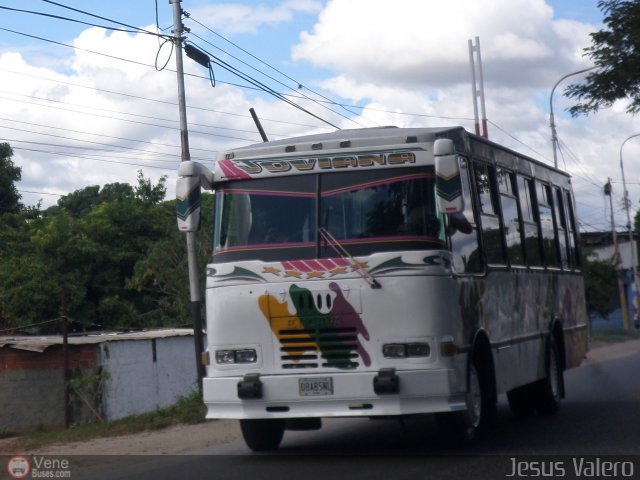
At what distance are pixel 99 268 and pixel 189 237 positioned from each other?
17.4 meters

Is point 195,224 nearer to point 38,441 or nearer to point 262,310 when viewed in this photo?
point 262,310

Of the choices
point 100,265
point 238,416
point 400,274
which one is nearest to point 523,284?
point 400,274

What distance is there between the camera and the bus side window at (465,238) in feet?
32.6

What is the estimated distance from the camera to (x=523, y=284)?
12.7 meters

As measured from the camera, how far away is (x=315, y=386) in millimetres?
9578

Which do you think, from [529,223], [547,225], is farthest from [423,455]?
[547,225]

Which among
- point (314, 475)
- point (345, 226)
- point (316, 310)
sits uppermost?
point (345, 226)

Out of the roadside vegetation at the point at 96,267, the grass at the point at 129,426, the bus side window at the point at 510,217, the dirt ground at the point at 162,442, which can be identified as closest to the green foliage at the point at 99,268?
the roadside vegetation at the point at 96,267

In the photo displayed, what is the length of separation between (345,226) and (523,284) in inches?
145

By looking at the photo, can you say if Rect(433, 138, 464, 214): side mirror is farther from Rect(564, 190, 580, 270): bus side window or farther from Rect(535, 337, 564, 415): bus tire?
Rect(564, 190, 580, 270): bus side window

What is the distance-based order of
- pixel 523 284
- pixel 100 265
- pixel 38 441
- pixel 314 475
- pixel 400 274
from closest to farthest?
1. pixel 314 475
2. pixel 400 274
3. pixel 523 284
4. pixel 38 441
5. pixel 100 265

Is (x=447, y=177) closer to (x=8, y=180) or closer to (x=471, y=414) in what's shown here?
(x=471, y=414)

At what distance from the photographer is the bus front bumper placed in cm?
934

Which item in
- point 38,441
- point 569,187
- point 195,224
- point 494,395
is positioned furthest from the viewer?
point 569,187
